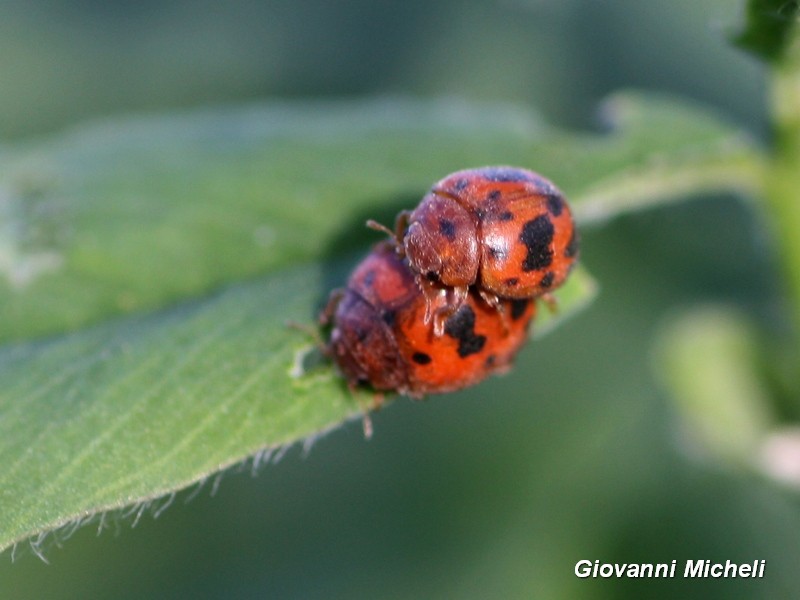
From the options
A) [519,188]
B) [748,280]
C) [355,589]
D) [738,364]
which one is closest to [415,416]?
[355,589]

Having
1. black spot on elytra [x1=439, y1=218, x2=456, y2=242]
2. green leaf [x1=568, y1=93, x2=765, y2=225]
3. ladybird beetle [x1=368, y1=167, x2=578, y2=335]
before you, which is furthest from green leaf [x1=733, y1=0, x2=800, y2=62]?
black spot on elytra [x1=439, y1=218, x2=456, y2=242]

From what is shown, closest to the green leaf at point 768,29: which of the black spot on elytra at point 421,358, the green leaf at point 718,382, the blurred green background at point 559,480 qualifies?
the blurred green background at point 559,480

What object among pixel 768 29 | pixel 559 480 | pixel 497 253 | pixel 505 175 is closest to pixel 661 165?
pixel 768 29

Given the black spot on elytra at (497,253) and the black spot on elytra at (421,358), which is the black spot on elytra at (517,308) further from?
the black spot on elytra at (421,358)

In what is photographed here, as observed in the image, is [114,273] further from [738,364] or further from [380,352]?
[738,364]

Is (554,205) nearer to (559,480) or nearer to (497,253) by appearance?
(497,253)

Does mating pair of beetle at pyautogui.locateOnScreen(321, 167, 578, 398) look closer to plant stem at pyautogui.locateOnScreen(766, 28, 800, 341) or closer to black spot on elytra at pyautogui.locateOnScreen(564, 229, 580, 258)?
black spot on elytra at pyautogui.locateOnScreen(564, 229, 580, 258)

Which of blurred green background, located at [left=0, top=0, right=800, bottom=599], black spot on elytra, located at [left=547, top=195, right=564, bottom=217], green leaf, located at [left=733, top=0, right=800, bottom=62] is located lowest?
blurred green background, located at [left=0, top=0, right=800, bottom=599]

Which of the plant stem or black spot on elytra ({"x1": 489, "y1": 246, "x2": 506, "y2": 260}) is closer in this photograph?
black spot on elytra ({"x1": 489, "y1": 246, "x2": 506, "y2": 260})
